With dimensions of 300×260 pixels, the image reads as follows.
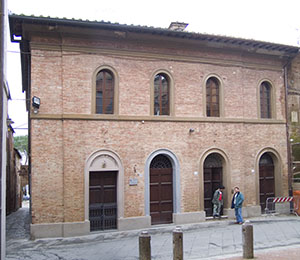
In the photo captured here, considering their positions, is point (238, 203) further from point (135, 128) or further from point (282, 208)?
point (135, 128)

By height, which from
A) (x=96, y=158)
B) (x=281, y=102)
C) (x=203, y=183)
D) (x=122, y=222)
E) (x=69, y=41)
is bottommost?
(x=122, y=222)

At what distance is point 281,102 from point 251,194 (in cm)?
459

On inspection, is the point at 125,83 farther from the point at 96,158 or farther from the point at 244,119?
the point at 244,119

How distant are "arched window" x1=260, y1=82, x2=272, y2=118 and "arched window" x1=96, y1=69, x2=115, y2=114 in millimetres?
7117

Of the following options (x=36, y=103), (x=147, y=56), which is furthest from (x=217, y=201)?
(x=36, y=103)

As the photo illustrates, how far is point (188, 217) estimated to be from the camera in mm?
13477

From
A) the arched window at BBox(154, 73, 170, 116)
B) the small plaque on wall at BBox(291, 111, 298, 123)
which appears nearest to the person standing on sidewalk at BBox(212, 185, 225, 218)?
the arched window at BBox(154, 73, 170, 116)

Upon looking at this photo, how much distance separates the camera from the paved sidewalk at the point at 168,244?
932 centimetres

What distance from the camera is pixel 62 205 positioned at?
11852 millimetres

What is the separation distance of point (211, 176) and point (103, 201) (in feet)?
15.7

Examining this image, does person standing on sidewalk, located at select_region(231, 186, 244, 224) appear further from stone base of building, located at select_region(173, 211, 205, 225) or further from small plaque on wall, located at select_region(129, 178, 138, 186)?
small plaque on wall, located at select_region(129, 178, 138, 186)

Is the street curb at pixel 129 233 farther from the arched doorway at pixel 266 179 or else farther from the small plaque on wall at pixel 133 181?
the small plaque on wall at pixel 133 181

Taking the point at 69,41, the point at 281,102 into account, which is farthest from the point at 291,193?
the point at 69,41

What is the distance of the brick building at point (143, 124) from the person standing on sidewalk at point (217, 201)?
0.49 metres
